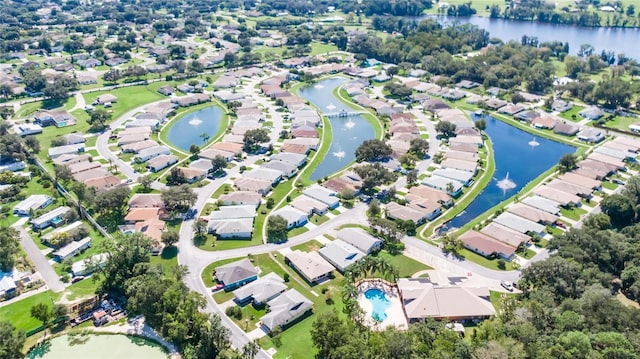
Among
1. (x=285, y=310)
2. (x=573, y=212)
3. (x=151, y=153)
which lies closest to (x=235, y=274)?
(x=285, y=310)

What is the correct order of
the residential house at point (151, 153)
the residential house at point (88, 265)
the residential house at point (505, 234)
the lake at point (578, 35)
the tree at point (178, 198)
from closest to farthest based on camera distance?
the residential house at point (88, 265)
the residential house at point (505, 234)
the tree at point (178, 198)
the residential house at point (151, 153)
the lake at point (578, 35)

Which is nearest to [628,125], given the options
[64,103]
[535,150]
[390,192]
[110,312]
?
[535,150]

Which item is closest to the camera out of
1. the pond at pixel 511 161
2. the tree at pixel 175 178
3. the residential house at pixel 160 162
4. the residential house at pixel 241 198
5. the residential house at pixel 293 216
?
the residential house at pixel 293 216

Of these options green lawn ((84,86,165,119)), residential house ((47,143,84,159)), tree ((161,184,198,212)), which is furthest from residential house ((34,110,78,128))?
tree ((161,184,198,212))

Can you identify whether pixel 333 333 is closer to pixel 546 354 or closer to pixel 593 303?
pixel 546 354

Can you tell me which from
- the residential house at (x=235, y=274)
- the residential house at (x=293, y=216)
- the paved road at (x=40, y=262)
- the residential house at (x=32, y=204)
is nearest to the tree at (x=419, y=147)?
the residential house at (x=293, y=216)

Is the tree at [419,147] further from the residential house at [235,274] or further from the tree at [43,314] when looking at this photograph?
the tree at [43,314]

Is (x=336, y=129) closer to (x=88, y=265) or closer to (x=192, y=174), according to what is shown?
(x=192, y=174)
